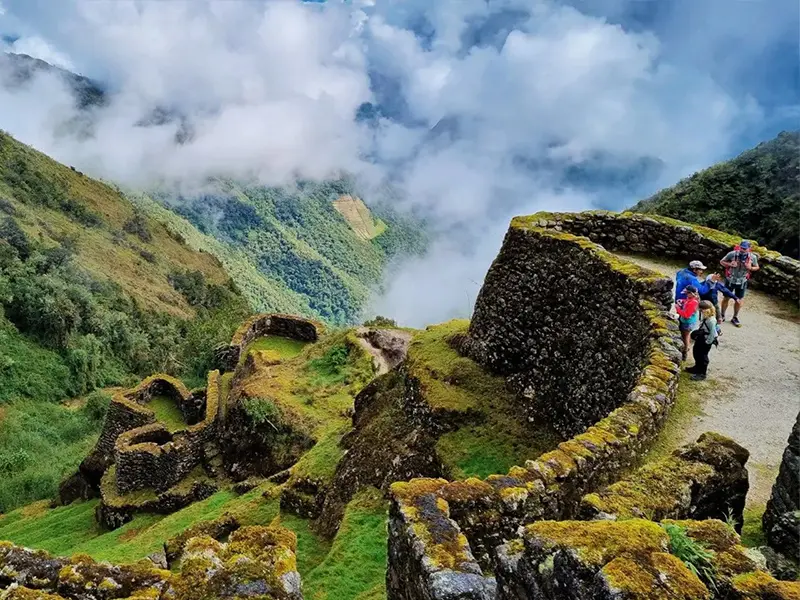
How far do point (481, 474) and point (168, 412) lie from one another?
23.6 metres

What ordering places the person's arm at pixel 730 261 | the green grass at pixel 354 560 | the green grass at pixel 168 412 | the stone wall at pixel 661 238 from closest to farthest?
the green grass at pixel 354 560 < the person's arm at pixel 730 261 < the stone wall at pixel 661 238 < the green grass at pixel 168 412

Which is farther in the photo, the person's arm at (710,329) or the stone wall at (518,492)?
the person's arm at (710,329)

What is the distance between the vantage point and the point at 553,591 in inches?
168

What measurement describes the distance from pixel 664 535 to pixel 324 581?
24.8 ft

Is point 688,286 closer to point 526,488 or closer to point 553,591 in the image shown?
point 526,488

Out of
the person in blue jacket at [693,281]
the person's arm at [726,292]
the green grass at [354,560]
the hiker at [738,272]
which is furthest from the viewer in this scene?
the hiker at [738,272]

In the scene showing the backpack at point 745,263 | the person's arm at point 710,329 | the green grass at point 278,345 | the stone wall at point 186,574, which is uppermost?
the green grass at point 278,345

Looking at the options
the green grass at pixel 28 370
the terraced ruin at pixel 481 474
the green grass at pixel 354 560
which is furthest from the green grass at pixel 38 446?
the green grass at pixel 354 560

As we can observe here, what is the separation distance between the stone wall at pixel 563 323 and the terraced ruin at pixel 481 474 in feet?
0.14

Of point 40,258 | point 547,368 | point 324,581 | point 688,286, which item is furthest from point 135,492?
point 40,258

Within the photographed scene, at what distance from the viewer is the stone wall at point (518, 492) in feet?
18.3

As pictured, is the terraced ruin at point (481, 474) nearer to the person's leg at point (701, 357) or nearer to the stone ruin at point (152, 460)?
the stone ruin at point (152, 460)

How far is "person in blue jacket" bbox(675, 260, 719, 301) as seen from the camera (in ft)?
39.5

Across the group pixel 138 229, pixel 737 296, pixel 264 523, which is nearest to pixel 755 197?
pixel 737 296
